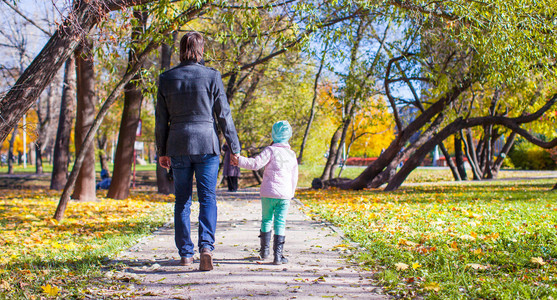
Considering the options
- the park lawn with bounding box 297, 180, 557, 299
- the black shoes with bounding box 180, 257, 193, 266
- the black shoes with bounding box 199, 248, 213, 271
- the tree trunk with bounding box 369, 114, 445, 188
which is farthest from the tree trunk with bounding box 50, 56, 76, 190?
the black shoes with bounding box 199, 248, 213, 271

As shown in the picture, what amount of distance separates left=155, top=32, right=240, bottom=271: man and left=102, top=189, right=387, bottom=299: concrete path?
319 mm

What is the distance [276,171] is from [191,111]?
1.09 m

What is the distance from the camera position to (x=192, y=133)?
179 inches

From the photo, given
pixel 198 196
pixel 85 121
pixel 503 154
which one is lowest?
pixel 198 196

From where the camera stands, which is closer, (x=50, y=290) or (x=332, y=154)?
(x=50, y=290)

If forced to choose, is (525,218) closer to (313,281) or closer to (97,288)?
(313,281)

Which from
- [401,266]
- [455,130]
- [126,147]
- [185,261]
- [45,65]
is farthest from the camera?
[455,130]

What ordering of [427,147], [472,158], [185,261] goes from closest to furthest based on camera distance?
[185,261]
[427,147]
[472,158]

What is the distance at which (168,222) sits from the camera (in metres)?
8.13

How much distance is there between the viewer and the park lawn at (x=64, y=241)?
13.2 feet

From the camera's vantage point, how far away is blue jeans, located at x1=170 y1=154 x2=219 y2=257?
464 centimetres

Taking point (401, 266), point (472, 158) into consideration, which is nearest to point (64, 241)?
point (401, 266)

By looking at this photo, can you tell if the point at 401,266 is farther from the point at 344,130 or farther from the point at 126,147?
the point at 344,130

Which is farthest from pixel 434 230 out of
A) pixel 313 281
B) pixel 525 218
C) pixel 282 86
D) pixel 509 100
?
pixel 282 86
